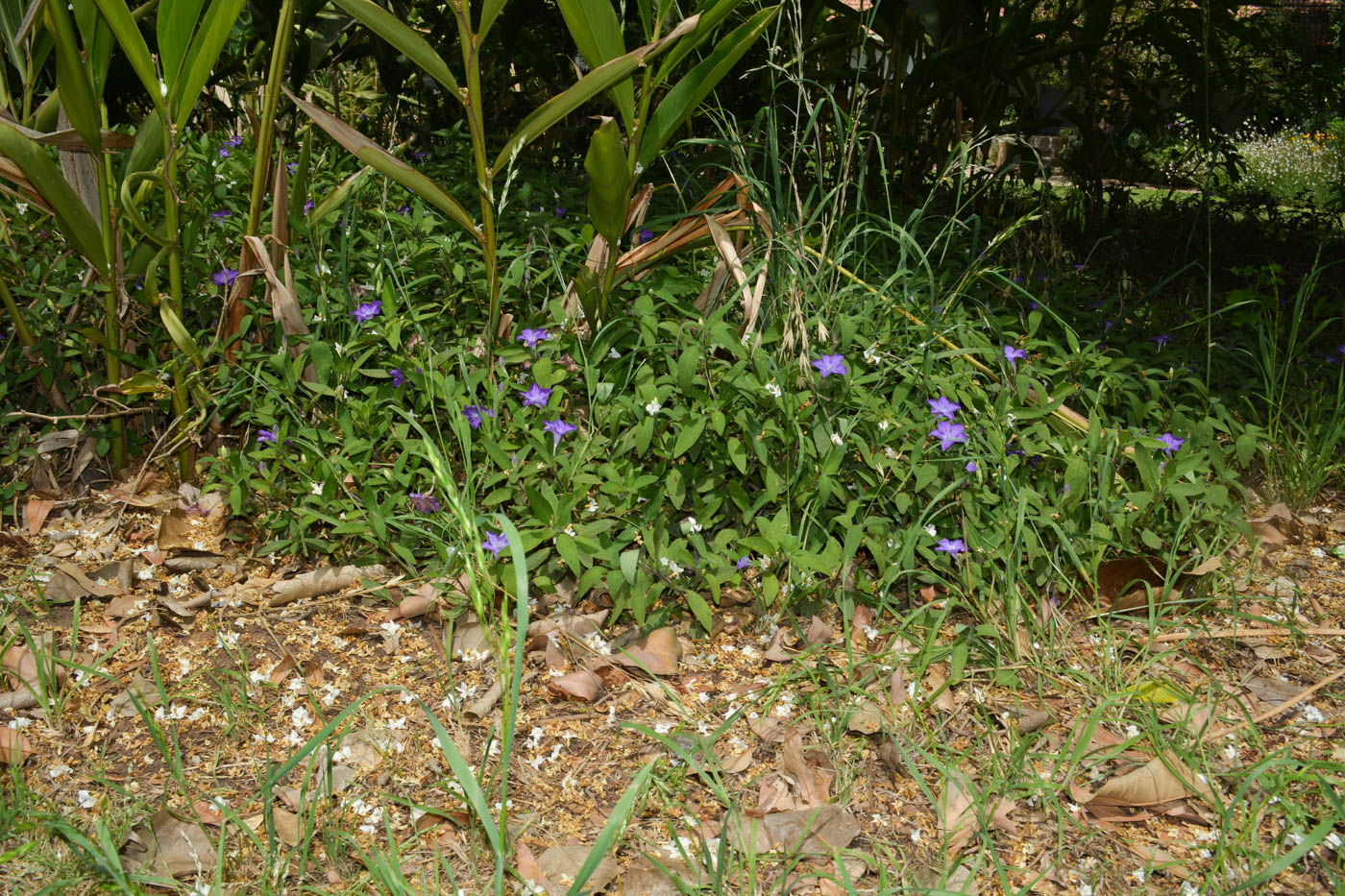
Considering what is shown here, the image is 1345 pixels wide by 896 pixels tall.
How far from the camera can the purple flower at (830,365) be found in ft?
6.97

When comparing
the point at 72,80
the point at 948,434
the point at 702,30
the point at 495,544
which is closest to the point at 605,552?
the point at 495,544

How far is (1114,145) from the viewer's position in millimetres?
4441

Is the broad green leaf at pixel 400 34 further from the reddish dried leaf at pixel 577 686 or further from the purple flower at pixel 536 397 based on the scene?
the reddish dried leaf at pixel 577 686

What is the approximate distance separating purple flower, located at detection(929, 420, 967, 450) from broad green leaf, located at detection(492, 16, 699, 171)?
3.07 ft

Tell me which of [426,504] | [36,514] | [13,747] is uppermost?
[426,504]

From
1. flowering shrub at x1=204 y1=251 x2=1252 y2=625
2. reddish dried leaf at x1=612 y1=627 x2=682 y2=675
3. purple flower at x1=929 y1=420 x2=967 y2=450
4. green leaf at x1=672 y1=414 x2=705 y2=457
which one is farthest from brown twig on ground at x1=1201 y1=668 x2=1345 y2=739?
green leaf at x1=672 y1=414 x2=705 y2=457

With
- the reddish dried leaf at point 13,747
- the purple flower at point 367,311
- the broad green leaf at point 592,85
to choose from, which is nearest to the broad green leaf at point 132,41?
the purple flower at point 367,311

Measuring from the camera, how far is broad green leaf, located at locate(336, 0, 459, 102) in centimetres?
196

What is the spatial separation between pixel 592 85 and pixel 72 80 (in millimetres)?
982

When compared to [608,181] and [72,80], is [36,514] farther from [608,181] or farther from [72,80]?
[608,181]

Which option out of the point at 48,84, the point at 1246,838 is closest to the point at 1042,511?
the point at 1246,838

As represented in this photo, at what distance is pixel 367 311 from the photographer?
2.38 metres

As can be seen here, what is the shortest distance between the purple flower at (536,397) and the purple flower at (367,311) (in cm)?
44

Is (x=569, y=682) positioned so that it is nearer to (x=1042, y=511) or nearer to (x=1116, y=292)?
(x=1042, y=511)
